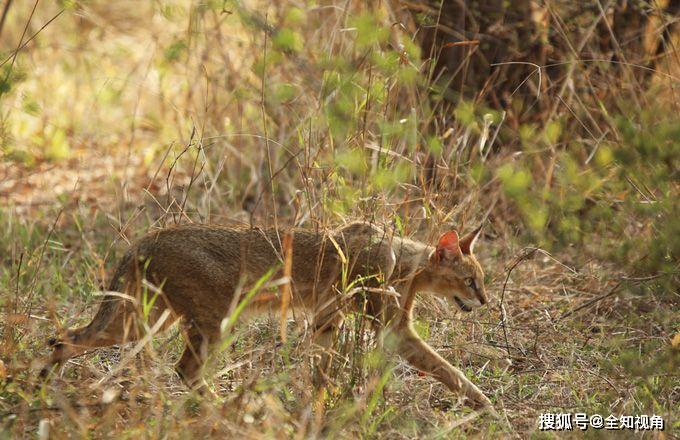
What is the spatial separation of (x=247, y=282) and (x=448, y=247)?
3.91 ft

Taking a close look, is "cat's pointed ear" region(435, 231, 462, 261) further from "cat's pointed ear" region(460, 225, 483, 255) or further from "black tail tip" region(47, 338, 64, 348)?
"black tail tip" region(47, 338, 64, 348)

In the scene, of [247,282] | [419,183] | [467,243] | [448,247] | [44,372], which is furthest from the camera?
[419,183]

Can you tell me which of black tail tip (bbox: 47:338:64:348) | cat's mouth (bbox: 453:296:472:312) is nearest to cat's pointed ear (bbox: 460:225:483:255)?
cat's mouth (bbox: 453:296:472:312)

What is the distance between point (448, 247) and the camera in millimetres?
5504

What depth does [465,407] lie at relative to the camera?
16.2 ft

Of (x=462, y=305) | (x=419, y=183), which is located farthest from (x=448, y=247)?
(x=419, y=183)

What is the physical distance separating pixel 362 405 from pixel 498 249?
302 cm

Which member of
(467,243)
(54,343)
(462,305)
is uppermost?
(54,343)

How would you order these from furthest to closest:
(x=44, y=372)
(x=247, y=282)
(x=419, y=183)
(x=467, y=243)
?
(x=419, y=183) < (x=467, y=243) < (x=247, y=282) < (x=44, y=372)

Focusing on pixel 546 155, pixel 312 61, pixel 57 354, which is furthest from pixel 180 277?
pixel 546 155

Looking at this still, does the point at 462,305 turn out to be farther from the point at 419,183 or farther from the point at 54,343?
the point at 54,343

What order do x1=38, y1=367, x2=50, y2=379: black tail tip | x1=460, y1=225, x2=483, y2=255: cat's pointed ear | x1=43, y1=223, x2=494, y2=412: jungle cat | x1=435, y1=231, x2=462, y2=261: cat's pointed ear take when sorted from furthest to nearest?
x1=460, y1=225, x2=483, y2=255: cat's pointed ear, x1=435, y1=231, x2=462, y2=261: cat's pointed ear, x1=43, y1=223, x2=494, y2=412: jungle cat, x1=38, y1=367, x2=50, y2=379: black tail tip

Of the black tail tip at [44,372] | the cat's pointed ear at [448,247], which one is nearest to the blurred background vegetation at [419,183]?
the black tail tip at [44,372]

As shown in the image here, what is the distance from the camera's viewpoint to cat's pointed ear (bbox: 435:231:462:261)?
17.7ft
